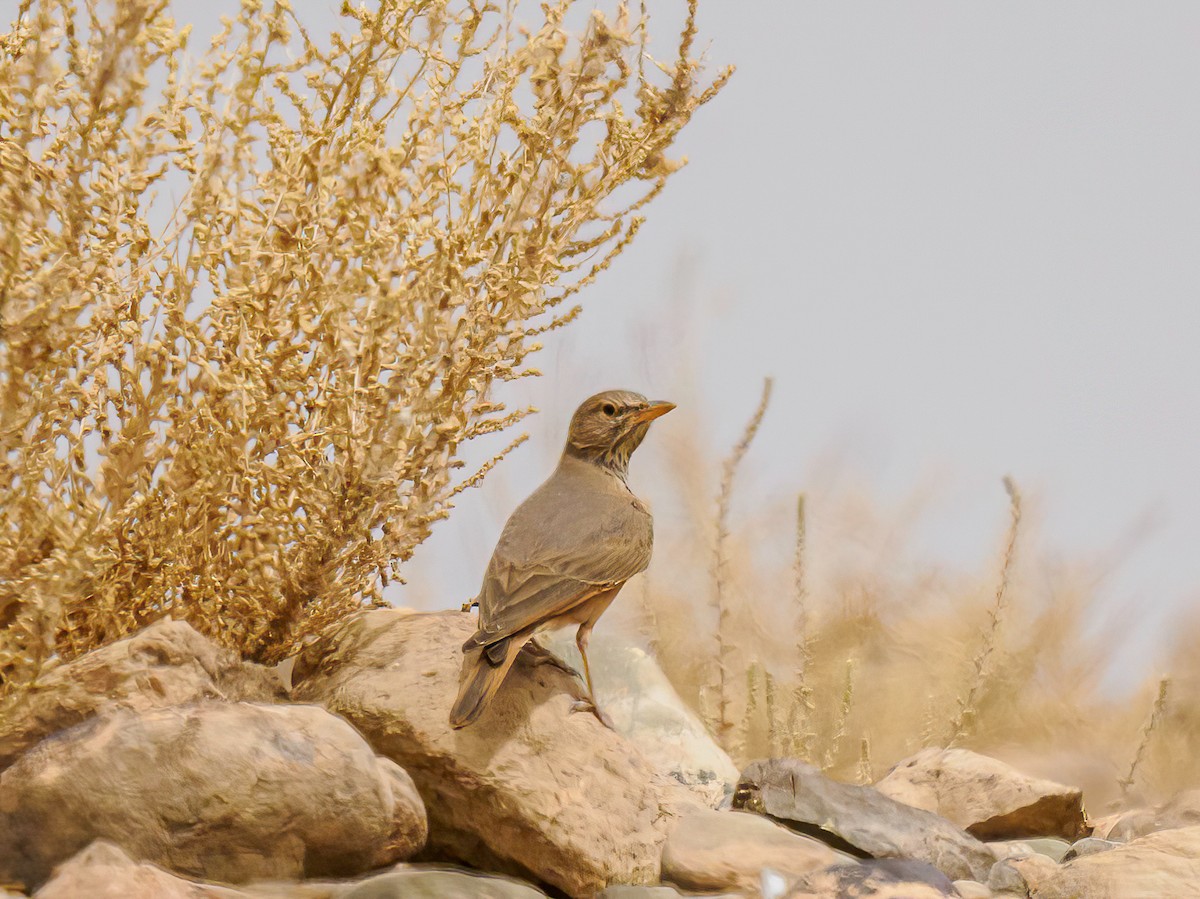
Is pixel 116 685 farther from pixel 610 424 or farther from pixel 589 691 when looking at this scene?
pixel 610 424

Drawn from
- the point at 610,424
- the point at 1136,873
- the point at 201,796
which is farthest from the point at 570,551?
the point at 1136,873

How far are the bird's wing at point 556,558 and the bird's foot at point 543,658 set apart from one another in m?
0.34

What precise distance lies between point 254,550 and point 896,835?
1988mm

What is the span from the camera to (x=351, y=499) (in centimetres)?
356

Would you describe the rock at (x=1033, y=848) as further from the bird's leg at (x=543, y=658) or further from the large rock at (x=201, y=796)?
the large rock at (x=201, y=796)

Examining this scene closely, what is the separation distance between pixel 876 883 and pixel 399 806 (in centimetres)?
115

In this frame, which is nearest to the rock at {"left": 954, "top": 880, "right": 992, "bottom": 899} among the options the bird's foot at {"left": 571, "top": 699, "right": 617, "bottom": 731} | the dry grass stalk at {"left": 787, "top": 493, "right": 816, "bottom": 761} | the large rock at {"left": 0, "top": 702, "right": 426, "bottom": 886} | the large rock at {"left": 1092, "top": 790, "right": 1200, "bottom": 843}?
the bird's foot at {"left": 571, "top": 699, "right": 617, "bottom": 731}

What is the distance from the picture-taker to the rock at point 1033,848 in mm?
3971

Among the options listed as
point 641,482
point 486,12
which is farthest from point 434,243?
point 641,482

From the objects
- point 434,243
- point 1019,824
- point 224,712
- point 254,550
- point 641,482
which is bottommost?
point 1019,824

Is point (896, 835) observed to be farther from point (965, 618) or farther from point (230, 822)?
point (965, 618)

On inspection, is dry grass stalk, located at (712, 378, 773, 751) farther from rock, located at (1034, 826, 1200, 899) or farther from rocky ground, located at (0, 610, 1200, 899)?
rock, located at (1034, 826, 1200, 899)

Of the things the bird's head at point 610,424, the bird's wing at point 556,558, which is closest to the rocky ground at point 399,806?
the bird's wing at point 556,558

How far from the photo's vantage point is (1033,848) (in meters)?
4.21
